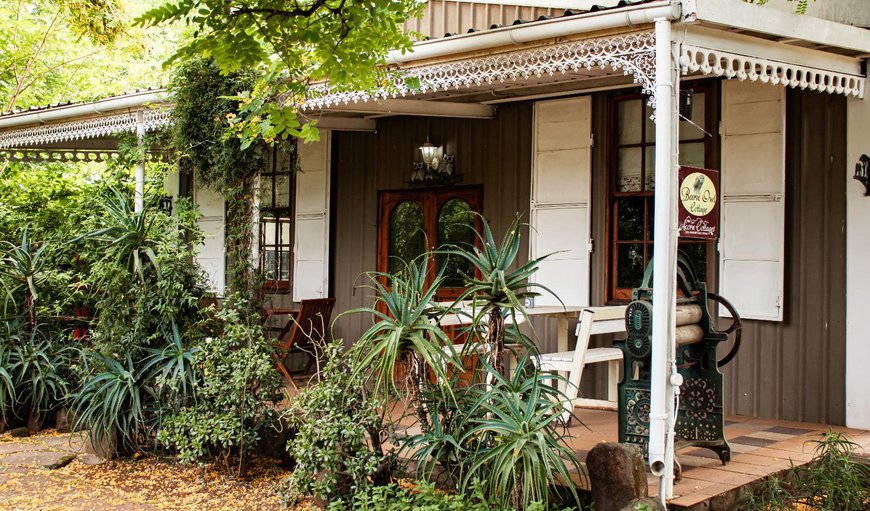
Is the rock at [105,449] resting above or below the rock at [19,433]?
above

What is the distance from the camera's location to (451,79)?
6.05 m

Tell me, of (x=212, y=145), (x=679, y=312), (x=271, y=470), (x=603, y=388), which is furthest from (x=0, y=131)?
(x=679, y=312)

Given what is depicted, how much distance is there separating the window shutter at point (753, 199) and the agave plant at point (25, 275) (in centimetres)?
583

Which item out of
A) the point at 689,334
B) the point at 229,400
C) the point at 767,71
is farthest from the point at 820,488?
the point at 229,400

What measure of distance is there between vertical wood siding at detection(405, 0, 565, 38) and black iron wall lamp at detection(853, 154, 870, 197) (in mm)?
2823

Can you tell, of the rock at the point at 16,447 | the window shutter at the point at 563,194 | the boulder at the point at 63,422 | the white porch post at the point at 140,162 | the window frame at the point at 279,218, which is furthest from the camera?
the window frame at the point at 279,218

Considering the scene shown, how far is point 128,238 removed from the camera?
263 inches

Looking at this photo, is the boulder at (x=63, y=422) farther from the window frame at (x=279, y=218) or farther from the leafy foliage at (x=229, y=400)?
the window frame at (x=279, y=218)

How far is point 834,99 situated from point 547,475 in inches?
152

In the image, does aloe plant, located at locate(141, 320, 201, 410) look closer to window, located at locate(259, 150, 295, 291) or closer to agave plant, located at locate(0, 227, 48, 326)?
agave plant, located at locate(0, 227, 48, 326)

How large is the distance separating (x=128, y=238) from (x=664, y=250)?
4113 millimetres

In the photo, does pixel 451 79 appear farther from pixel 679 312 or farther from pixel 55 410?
pixel 55 410

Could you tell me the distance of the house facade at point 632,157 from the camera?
5207mm

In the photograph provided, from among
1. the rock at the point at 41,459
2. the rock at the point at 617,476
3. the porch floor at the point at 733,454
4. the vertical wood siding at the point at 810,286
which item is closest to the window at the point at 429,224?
the porch floor at the point at 733,454
